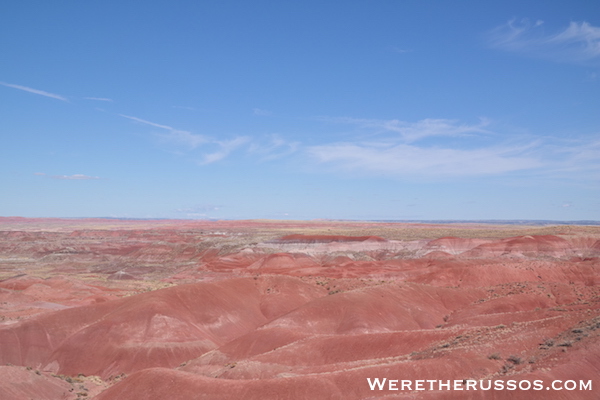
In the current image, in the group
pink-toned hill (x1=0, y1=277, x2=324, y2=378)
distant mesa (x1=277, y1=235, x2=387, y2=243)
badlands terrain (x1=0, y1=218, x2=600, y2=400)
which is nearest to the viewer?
badlands terrain (x1=0, y1=218, x2=600, y2=400)

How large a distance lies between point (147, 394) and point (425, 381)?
41.7ft

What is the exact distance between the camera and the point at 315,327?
128ft

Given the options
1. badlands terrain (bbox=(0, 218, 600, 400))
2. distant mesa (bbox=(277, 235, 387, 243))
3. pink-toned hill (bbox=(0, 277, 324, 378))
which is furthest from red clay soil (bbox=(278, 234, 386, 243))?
pink-toned hill (bbox=(0, 277, 324, 378))

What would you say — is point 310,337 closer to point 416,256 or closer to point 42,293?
point 42,293

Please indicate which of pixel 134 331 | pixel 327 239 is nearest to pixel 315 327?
pixel 134 331

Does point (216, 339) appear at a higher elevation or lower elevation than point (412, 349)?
lower

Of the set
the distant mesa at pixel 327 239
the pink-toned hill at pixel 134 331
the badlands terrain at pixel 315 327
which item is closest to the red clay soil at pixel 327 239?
the distant mesa at pixel 327 239

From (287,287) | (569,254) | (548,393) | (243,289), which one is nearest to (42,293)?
(243,289)

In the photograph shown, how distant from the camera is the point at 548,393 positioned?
1520cm

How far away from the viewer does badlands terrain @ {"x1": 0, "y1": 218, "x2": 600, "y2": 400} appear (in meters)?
19.3

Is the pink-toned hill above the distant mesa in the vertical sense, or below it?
below

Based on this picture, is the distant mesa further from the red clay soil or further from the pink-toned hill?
the pink-toned hill

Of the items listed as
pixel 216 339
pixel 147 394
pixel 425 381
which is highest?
pixel 425 381

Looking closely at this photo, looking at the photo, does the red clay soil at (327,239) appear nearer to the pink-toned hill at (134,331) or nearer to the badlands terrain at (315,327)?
the badlands terrain at (315,327)
